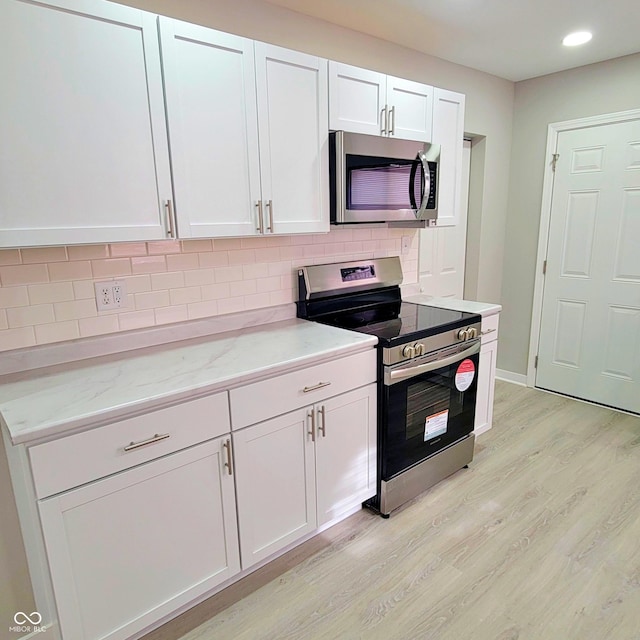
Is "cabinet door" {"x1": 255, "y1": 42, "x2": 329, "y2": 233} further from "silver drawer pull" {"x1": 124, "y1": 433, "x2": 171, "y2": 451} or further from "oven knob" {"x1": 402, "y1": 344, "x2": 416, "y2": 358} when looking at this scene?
"silver drawer pull" {"x1": 124, "y1": 433, "x2": 171, "y2": 451}

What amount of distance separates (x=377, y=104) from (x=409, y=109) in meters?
0.25

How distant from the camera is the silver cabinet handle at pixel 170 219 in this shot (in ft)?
5.60

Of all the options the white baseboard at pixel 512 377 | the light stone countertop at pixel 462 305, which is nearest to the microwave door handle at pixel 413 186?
the light stone countertop at pixel 462 305

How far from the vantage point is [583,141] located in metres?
3.40

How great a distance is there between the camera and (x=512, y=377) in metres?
4.13

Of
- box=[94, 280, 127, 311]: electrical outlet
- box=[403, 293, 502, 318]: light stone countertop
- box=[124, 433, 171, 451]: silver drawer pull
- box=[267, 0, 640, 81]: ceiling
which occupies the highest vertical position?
box=[267, 0, 640, 81]: ceiling

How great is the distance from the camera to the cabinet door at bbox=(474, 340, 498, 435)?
278 cm

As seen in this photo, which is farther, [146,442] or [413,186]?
[413,186]

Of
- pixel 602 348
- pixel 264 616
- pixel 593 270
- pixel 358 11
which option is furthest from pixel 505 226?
pixel 264 616

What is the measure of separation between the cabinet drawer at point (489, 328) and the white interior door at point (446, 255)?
2.34 feet

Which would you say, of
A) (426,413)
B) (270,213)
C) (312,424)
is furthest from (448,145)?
(312,424)

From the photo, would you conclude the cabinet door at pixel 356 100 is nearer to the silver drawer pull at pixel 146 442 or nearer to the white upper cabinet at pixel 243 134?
the white upper cabinet at pixel 243 134

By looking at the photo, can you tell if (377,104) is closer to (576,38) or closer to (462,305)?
(462,305)

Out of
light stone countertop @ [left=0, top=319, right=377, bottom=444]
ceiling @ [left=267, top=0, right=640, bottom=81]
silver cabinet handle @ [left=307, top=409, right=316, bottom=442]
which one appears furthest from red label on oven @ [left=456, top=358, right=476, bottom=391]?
ceiling @ [left=267, top=0, right=640, bottom=81]
